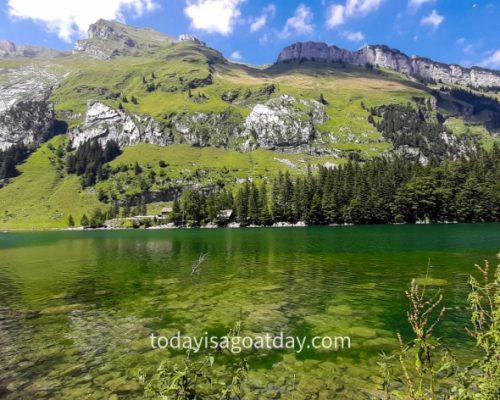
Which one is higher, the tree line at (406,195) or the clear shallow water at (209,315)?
the tree line at (406,195)

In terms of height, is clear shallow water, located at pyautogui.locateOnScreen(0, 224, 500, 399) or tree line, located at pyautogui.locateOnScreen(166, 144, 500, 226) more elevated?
tree line, located at pyautogui.locateOnScreen(166, 144, 500, 226)

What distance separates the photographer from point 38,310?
112ft

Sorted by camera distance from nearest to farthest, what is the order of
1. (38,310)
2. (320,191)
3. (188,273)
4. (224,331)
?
1. (224,331)
2. (38,310)
3. (188,273)
4. (320,191)

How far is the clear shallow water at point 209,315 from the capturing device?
61.5ft

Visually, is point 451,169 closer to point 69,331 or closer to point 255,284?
point 255,284

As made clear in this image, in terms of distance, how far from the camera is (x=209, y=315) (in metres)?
30.0

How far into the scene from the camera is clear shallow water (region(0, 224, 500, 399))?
18750mm

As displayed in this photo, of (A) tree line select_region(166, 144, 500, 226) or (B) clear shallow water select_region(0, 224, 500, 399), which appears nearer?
(B) clear shallow water select_region(0, 224, 500, 399)

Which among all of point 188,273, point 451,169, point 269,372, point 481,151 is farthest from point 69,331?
point 481,151

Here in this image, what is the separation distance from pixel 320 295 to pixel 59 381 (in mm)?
23746

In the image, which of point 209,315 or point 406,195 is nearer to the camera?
point 209,315

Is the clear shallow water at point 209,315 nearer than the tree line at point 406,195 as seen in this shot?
Yes

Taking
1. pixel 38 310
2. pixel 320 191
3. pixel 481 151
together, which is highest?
pixel 481 151

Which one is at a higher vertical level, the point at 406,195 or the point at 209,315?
the point at 406,195
